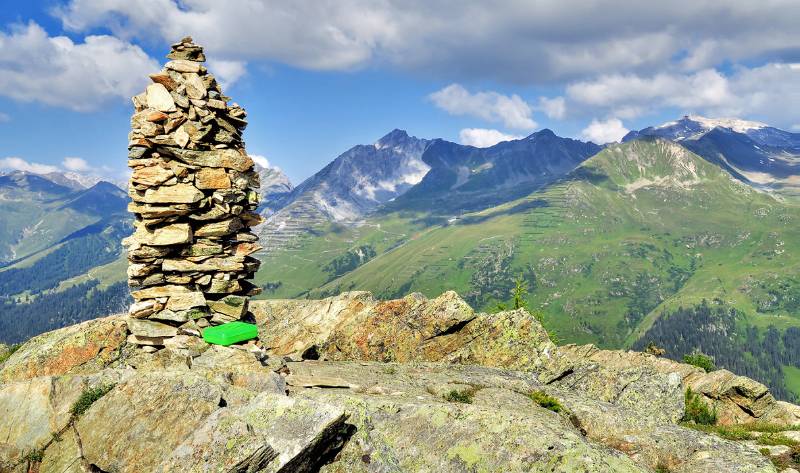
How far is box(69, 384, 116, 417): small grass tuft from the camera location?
48.8 feet

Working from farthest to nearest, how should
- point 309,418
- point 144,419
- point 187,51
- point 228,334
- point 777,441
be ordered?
point 187,51, point 228,334, point 777,441, point 144,419, point 309,418

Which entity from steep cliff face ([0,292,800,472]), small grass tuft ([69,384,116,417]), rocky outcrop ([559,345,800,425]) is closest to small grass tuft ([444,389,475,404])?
steep cliff face ([0,292,800,472])

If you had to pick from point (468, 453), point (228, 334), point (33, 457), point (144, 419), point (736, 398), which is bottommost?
point (736, 398)

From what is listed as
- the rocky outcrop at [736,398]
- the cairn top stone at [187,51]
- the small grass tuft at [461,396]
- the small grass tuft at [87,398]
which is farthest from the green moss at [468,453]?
the cairn top stone at [187,51]

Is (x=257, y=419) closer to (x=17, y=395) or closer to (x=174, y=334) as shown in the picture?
(x=17, y=395)

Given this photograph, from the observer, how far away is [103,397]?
14.9 metres

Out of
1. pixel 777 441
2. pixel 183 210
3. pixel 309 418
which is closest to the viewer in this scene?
pixel 309 418

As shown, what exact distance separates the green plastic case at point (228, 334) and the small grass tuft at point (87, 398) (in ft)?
32.5

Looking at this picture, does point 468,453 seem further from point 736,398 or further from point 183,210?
point 736,398

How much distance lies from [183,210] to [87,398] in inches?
587

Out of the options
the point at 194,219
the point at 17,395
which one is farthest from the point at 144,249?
the point at 17,395

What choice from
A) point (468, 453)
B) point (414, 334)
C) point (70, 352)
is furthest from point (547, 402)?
point (70, 352)

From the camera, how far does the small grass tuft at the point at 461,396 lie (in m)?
20.2

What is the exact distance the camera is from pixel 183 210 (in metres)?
27.9
